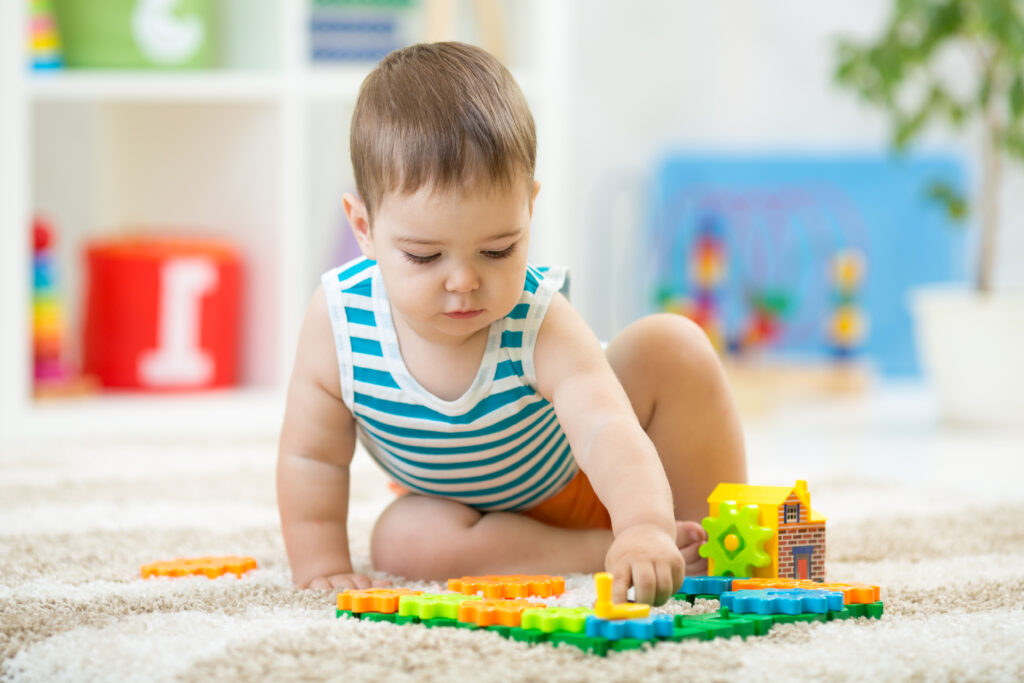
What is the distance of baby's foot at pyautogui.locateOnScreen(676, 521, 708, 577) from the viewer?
84 cm

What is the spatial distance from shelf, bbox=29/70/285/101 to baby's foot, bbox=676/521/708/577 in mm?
1364

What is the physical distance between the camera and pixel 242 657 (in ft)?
2.01

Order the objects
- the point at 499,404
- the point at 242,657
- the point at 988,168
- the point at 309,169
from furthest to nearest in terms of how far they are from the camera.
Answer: the point at 309,169, the point at 988,168, the point at 499,404, the point at 242,657

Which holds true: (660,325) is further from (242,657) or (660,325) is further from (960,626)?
(242,657)

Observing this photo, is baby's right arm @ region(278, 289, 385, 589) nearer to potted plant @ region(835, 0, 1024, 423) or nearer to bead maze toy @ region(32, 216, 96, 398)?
bead maze toy @ region(32, 216, 96, 398)

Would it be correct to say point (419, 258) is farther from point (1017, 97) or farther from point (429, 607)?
point (1017, 97)

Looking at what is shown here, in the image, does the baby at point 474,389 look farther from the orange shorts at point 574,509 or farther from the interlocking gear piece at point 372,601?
the interlocking gear piece at point 372,601

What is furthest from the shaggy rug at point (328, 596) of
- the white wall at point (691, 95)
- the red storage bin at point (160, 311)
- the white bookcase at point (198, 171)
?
the white wall at point (691, 95)

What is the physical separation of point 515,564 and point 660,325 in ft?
0.67

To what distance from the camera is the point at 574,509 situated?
96cm

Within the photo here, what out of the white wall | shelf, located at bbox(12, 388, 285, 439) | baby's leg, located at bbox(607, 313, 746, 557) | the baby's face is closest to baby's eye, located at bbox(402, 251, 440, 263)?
the baby's face

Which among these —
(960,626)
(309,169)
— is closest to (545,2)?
(309,169)

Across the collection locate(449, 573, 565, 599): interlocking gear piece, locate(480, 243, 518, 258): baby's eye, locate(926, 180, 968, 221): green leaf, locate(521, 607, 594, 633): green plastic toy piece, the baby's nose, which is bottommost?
locate(449, 573, 565, 599): interlocking gear piece

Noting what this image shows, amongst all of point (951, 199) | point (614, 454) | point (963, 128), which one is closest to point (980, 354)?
point (951, 199)
